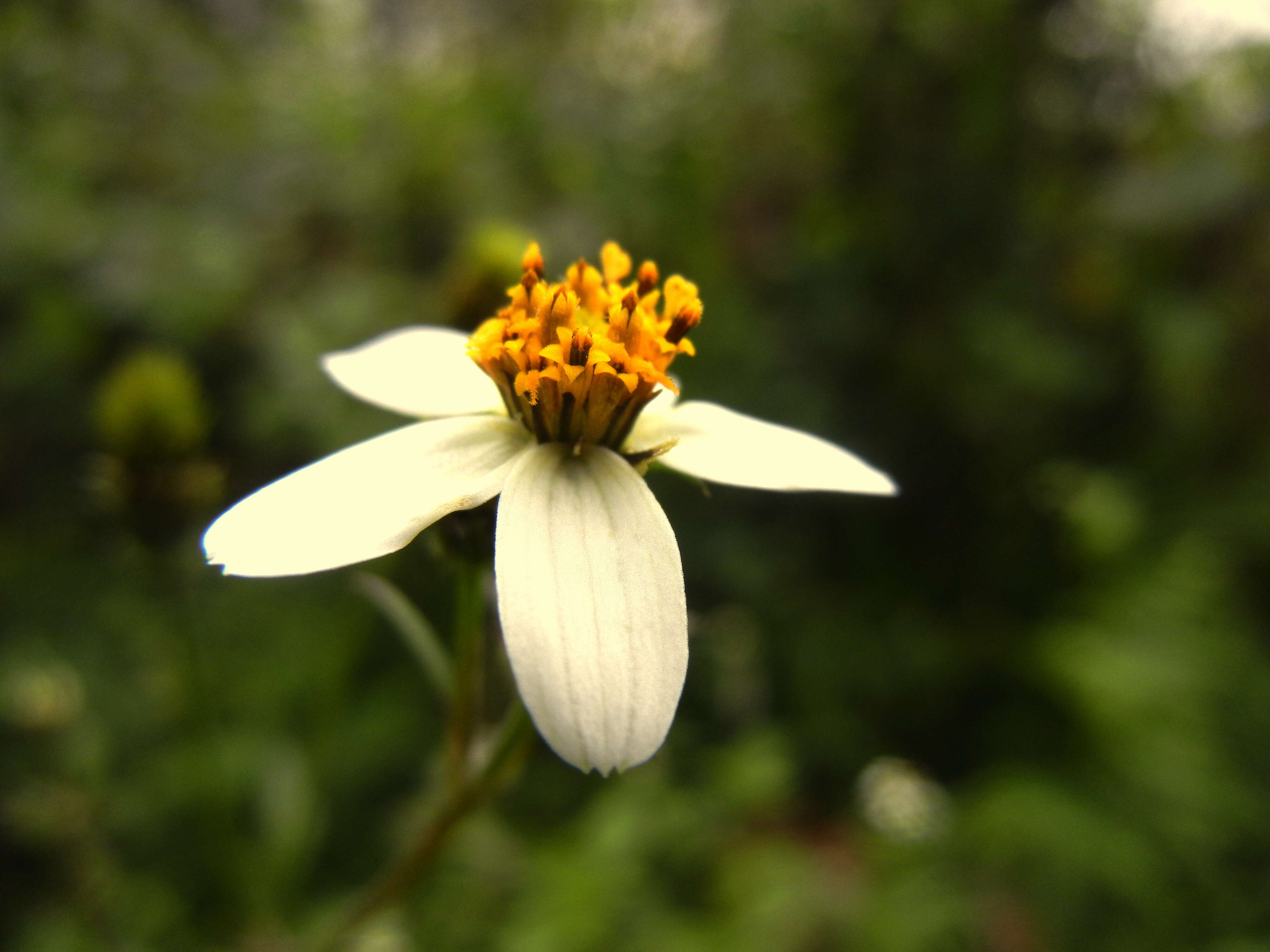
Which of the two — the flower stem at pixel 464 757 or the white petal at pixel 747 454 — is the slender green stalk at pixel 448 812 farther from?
the white petal at pixel 747 454

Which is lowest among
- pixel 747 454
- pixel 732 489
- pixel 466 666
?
pixel 732 489

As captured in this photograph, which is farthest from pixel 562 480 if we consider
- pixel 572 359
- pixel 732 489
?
pixel 732 489

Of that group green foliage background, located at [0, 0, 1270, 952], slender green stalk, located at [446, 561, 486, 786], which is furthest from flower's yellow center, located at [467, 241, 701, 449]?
green foliage background, located at [0, 0, 1270, 952]

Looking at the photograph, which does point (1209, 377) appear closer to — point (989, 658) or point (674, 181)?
point (989, 658)

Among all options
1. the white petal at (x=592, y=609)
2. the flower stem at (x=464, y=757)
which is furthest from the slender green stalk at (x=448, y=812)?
the white petal at (x=592, y=609)

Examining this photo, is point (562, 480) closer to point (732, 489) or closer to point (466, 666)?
point (466, 666)

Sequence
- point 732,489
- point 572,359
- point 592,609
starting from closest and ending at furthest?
1. point 592,609
2. point 572,359
3. point 732,489

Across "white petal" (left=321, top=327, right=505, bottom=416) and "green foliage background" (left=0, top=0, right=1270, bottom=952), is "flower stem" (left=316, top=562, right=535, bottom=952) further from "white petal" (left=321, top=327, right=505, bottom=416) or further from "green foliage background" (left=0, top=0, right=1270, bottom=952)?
"green foliage background" (left=0, top=0, right=1270, bottom=952)
